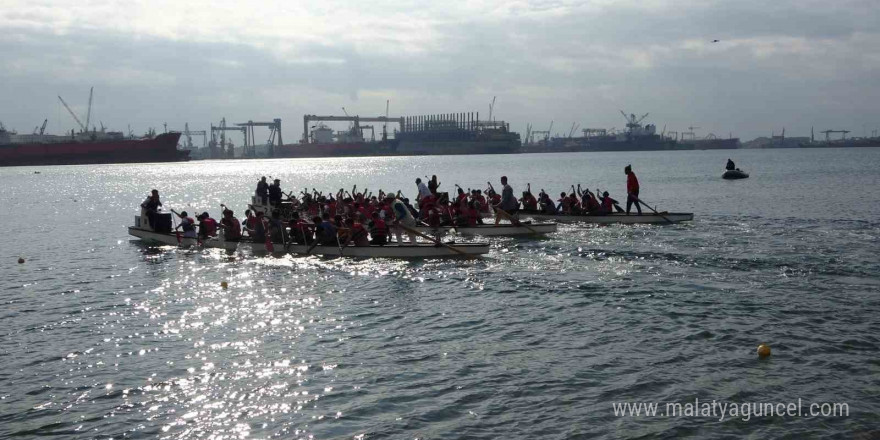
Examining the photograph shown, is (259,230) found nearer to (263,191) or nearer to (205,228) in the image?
(205,228)

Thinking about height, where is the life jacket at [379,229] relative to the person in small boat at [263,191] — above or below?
below

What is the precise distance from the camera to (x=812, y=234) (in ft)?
88.4

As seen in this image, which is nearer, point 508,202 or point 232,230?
point 232,230

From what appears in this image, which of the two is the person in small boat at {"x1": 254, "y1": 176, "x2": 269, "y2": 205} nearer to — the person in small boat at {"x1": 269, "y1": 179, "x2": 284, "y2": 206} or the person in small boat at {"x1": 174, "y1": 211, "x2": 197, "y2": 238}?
the person in small boat at {"x1": 269, "y1": 179, "x2": 284, "y2": 206}

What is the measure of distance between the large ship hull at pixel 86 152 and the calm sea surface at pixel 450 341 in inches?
5306

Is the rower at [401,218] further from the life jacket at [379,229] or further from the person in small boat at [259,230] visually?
the person in small boat at [259,230]

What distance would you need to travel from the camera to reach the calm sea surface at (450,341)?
34.1ft

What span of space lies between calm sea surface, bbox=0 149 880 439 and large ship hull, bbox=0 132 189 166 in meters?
135

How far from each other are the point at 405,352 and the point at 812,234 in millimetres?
19590

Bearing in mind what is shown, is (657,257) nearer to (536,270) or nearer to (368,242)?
(536,270)

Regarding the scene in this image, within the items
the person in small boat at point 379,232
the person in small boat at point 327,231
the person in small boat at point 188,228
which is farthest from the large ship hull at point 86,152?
the person in small boat at point 379,232

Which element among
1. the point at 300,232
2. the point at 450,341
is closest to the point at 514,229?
the point at 300,232

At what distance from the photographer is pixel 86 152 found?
149 metres

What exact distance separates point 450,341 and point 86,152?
153157 millimetres
